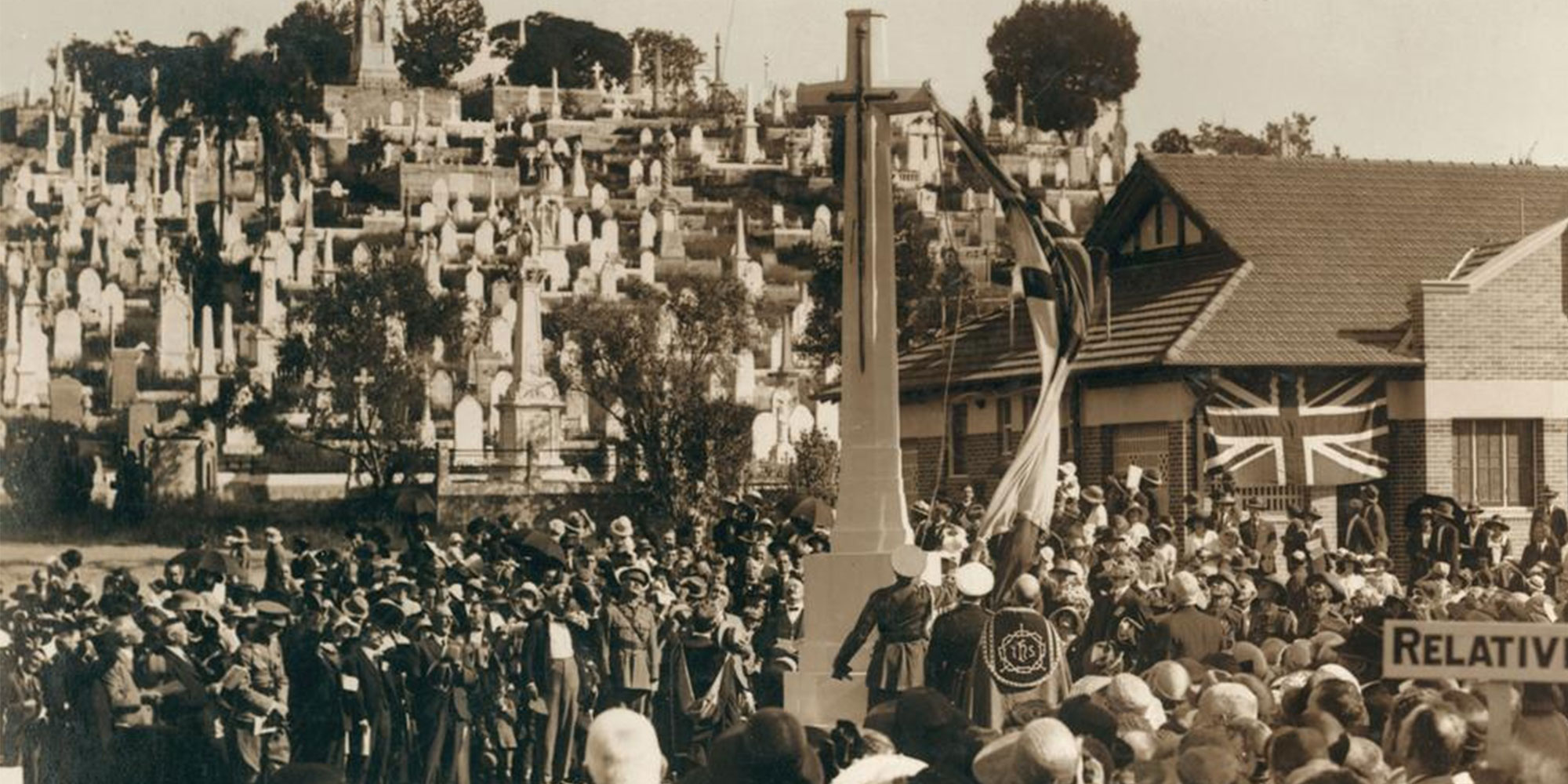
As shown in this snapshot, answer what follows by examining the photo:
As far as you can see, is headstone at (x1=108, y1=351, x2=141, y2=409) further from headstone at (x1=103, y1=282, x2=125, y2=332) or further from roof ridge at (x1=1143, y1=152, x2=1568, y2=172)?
roof ridge at (x1=1143, y1=152, x2=1568, y2=172)

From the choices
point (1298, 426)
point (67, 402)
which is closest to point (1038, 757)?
point (1298, 426)

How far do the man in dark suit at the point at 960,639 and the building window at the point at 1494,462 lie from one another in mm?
8124

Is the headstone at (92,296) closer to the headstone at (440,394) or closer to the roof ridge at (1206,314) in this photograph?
the headstone at (440,394)

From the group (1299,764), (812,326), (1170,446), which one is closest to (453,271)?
(812,326)

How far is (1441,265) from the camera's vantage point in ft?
65.7

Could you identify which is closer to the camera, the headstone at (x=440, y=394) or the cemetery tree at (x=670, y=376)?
the cemetery tree at (x=670, y=376)

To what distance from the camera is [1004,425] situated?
21.2 meters

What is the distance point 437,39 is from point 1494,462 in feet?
80.7

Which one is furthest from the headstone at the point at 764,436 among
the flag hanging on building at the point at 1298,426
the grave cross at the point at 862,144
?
the grave cross at the point at 862,144

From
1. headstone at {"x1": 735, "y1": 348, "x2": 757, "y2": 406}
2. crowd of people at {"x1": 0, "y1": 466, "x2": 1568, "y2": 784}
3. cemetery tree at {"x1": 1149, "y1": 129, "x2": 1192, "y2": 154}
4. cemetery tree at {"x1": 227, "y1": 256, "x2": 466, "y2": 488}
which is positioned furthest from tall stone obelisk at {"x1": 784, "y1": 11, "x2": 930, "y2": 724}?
cemetery tree at {"x1": 1149, "y1": 129, "x2": 1192, "y2": 154}

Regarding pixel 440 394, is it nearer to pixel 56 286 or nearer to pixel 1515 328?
pixel 56 286

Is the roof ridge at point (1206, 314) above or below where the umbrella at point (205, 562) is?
above

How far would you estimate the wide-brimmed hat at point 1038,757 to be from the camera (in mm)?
6355

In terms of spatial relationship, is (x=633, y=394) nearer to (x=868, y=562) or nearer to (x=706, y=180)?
(x=868, y=562)
